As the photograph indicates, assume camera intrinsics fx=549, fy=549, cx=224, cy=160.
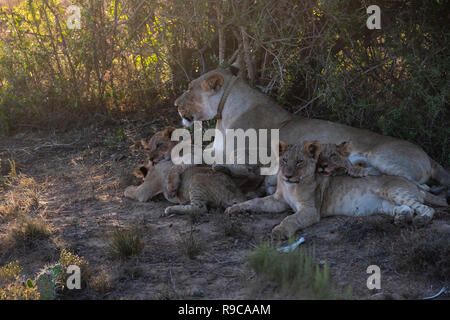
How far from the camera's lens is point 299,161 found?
5.12 metres

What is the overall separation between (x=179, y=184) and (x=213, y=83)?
A: 1.42 metres

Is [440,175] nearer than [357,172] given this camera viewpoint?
No

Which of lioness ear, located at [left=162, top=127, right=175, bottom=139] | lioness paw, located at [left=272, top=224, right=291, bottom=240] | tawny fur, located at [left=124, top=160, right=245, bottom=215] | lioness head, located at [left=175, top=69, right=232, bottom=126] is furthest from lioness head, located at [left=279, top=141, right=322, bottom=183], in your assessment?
lioness head, located at [left=175, top=69, right=232, bottom=126]

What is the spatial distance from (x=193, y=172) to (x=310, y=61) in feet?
8.36

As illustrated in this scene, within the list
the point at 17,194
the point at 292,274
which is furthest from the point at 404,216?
the point at 17,194

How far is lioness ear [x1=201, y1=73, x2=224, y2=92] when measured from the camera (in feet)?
21.7
